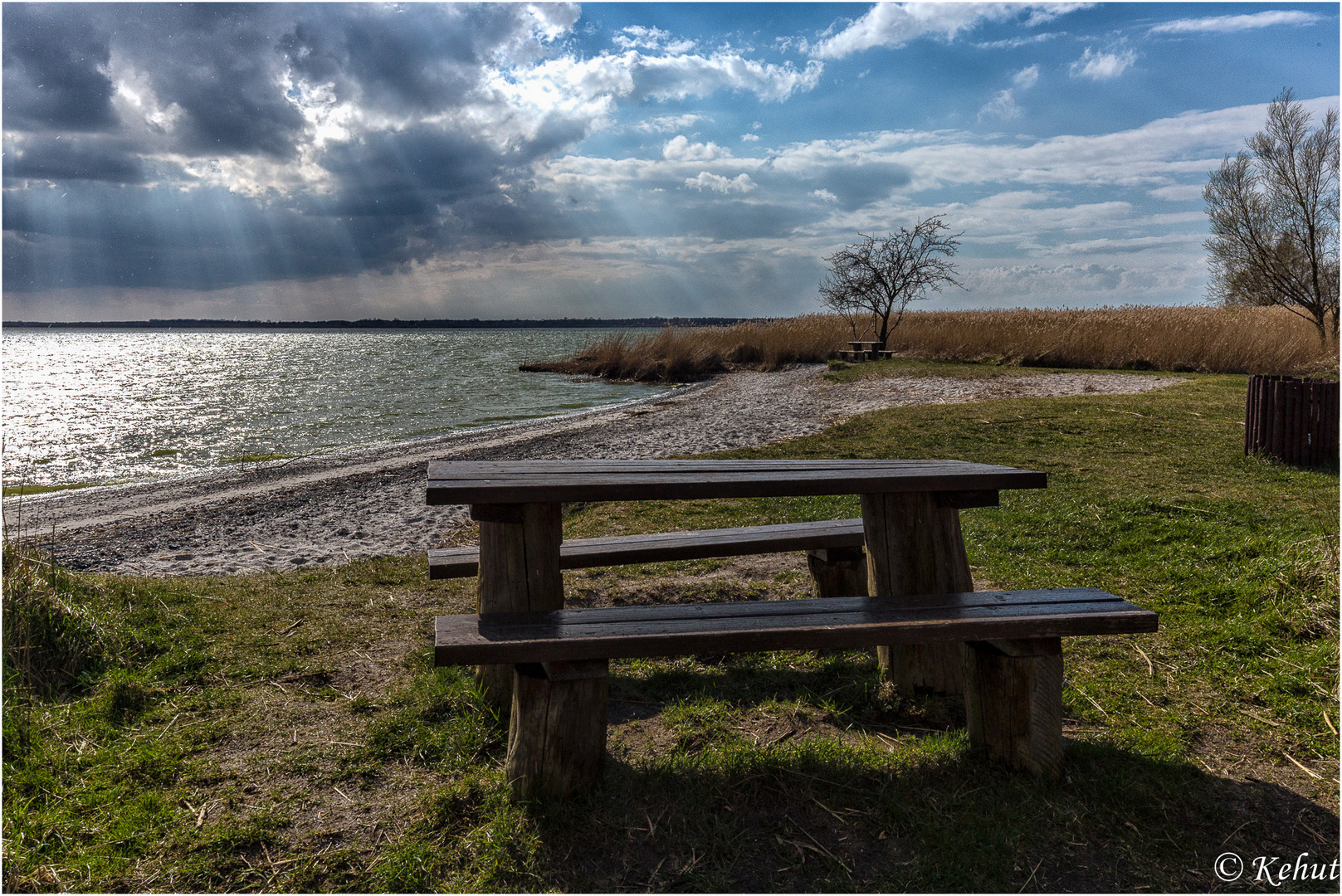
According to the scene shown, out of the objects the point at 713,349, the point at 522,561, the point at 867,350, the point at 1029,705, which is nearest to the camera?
the point at 1029,705

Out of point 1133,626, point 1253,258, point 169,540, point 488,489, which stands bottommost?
point 169,540

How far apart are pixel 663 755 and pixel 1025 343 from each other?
2203 cm

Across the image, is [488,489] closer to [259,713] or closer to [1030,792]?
[259,713]

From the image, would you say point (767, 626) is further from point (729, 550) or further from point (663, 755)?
point (729, 550)

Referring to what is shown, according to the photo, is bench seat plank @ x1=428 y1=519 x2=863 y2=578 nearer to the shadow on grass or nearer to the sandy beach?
the shadow on grass

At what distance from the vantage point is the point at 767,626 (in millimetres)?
2480

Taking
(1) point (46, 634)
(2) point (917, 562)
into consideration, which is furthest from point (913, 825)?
(1) point (46, 634)

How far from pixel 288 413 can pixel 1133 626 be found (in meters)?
23.4

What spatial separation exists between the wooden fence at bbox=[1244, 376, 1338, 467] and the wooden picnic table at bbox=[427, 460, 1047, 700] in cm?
670

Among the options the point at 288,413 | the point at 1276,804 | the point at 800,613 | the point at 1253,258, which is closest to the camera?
the point at 1276,804

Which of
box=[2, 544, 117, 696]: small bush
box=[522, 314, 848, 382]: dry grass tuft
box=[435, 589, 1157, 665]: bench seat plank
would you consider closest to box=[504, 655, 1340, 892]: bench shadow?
box=[435, 589, 1157, 665]: bench seat plank

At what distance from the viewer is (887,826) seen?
2.34 metres

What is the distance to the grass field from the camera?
2.20 m

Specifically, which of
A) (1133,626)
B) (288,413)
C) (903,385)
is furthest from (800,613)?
(288,413)
